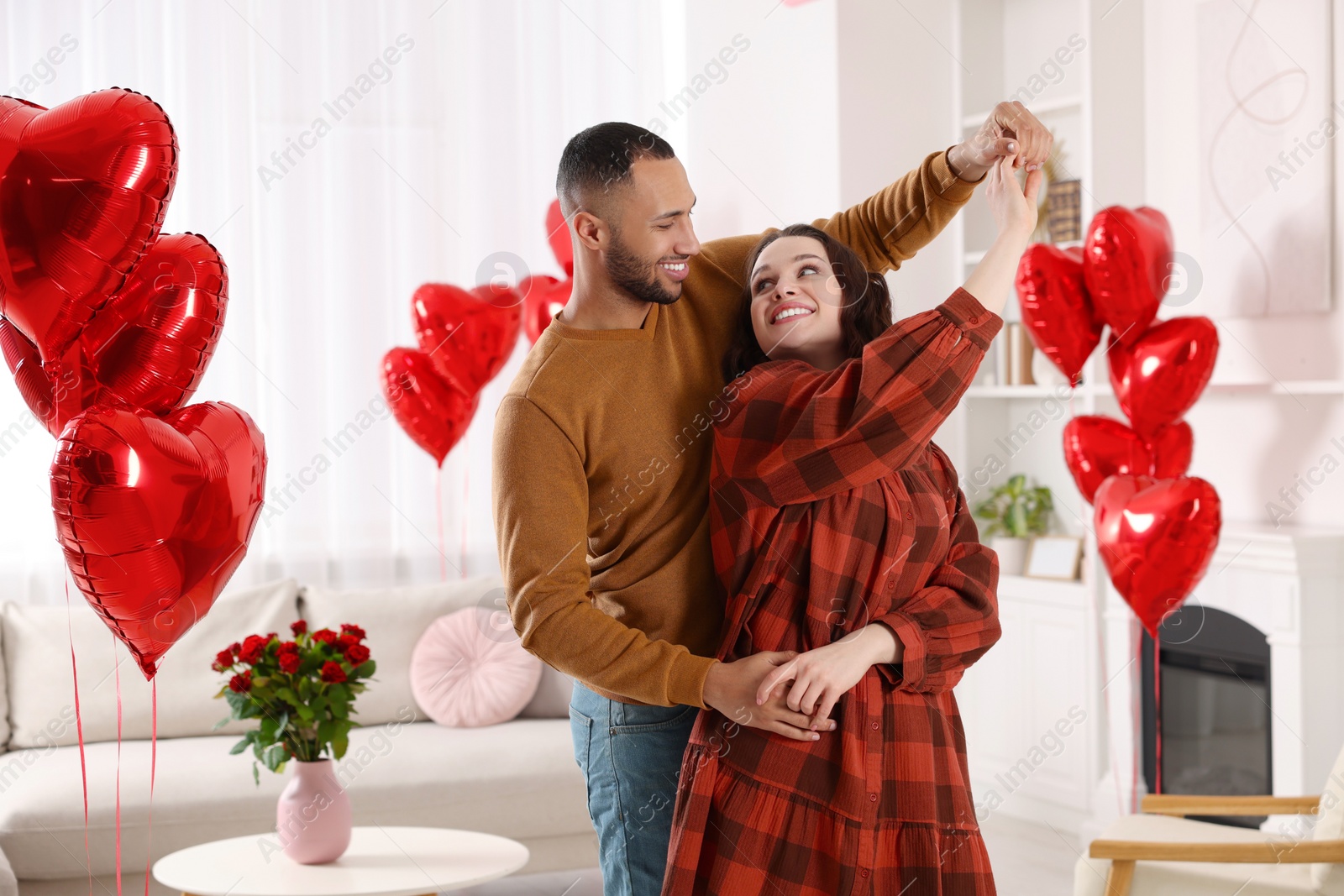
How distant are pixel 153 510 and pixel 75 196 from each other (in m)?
0.37

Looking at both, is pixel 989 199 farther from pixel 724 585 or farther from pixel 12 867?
pixel 12 867

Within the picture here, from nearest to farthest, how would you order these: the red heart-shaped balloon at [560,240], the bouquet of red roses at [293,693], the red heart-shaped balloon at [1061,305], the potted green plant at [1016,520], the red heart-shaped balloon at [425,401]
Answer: the bouquet of red roses at [293,693], the red heart-shaped balloon at [1061,305], the red heart-shaped balloon at [425,401], the red heart-shaped balloon at [560,240], the potted green plant at [1016,520]

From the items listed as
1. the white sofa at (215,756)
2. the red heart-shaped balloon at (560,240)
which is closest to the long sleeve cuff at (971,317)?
the white sofa at (215,756)

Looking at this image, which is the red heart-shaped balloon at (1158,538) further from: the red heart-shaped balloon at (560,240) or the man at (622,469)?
the red heart-shaped balloon at (560,240)

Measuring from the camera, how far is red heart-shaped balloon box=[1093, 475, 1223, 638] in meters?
2.74

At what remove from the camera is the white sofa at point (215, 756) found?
3.16m

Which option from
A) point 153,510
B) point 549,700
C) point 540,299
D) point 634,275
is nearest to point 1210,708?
point 549,700

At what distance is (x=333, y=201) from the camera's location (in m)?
4.50

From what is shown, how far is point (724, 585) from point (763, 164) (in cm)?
314

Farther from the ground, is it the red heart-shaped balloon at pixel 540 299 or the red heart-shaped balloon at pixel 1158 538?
the red heart-shaped balloon at pixel 540 299

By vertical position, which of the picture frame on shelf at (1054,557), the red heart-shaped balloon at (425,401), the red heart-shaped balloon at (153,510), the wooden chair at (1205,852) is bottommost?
the wooden chair at (1205,852)

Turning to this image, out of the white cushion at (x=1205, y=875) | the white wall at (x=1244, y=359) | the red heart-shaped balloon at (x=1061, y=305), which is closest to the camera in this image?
the white cushion at (x=1205, y=875)

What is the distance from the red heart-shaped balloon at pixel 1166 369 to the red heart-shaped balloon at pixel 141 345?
214 centimetres

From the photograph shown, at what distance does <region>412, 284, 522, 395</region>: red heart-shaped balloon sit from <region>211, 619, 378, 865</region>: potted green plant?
111 cm
